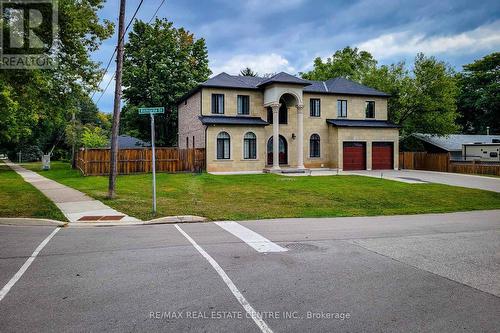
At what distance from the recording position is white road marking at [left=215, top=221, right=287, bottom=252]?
809 centimetres

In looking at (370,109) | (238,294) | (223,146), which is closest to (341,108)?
(370,109)

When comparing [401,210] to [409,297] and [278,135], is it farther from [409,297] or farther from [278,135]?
[278,135]

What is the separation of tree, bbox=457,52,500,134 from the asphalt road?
61.7 m

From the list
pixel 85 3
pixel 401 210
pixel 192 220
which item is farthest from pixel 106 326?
pixel 85 3

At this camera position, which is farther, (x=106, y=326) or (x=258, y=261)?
(x=258, y=261)

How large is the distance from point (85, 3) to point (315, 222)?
1321 centimetres

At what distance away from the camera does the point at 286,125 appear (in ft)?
113

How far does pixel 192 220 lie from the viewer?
38.7 feet

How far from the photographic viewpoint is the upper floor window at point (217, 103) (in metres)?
32.1

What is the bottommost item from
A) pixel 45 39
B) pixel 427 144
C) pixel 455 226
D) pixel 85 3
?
pixel 455 226

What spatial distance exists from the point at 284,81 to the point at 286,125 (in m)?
4.56

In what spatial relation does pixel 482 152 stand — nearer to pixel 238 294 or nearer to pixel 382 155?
pixel 382 155

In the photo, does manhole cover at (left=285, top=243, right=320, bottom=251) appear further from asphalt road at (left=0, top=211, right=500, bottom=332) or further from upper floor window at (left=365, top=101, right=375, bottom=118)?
upper floor window at (left=365, top=101, right=375, bottom=118)
